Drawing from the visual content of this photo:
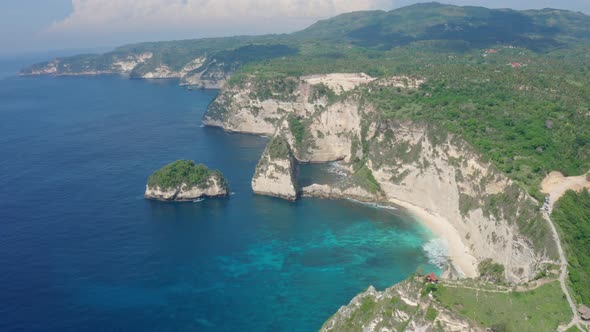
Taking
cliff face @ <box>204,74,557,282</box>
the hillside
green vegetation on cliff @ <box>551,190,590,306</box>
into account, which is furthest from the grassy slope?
cliff face @ <box>204,74,557,282</box>

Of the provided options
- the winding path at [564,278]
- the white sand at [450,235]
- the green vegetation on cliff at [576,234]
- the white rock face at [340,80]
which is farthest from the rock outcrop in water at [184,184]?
the green vegetation on cliff at [576,234]

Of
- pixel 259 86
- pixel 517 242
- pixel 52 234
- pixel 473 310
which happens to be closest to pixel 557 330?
pixel 473 310

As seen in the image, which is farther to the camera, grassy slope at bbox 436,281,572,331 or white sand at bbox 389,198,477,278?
white sand at bbox 389,198,477,278

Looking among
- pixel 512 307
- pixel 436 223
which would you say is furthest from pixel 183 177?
pixel 512 307

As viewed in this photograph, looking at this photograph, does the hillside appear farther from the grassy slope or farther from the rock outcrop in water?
the rock outcrop in water

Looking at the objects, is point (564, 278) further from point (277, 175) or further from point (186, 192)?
point (186, 192)

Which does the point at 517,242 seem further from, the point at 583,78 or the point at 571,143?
the point at 583,78
